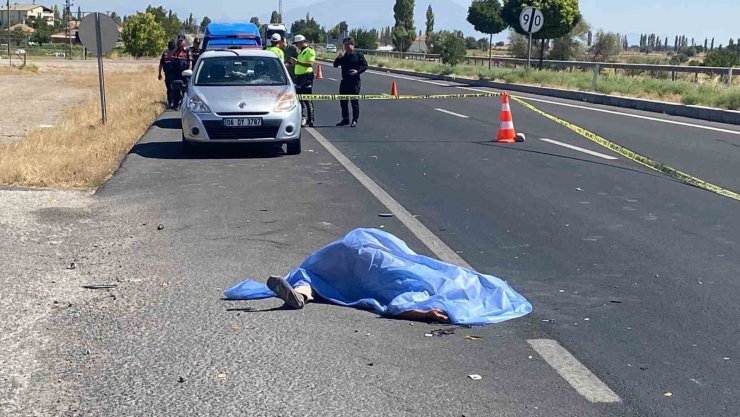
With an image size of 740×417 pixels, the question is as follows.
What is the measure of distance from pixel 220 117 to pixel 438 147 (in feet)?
12.1

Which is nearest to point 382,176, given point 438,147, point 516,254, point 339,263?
point 438,147

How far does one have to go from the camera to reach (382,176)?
39.4 ft

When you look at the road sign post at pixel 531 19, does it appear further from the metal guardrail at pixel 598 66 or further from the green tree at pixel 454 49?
the green tree at pixel 454 49

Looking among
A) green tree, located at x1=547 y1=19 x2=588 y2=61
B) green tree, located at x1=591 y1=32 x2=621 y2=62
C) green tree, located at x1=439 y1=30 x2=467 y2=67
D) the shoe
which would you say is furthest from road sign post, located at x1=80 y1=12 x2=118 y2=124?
green tree, located at x1=591 y1=32 x2=621 y2=62

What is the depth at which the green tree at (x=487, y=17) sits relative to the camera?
66.4 meters

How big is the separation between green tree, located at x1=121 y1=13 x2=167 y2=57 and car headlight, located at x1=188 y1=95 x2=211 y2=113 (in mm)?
76973

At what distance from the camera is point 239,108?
44.1ft

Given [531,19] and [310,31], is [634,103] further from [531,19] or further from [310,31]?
[310,31]

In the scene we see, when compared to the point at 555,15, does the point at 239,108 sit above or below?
below

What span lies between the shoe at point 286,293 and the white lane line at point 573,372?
149 cm

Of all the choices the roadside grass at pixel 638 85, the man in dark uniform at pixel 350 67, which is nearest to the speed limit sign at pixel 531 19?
the roadside grass at pixel 638 85

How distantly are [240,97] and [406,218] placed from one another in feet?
Answer: 17.5

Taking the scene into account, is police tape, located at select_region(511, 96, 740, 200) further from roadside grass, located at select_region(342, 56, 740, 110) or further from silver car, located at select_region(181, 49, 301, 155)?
roadside grass, located at select_region(342, 56, 740, 110)

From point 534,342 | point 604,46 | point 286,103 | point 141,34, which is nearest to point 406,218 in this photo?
point 534,342
